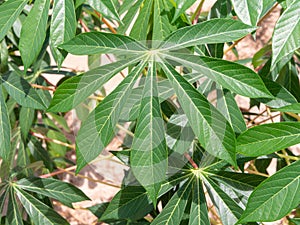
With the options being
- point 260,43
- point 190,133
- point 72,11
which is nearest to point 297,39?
point 190,133

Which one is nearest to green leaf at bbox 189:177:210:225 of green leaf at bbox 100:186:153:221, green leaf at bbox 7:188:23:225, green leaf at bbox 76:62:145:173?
green leaf at bbox 100:186:153:221

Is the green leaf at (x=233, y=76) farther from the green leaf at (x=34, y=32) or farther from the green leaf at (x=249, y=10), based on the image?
the green leaf at (x=34, y=32)

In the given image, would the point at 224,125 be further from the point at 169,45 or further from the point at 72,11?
the point at 72,11

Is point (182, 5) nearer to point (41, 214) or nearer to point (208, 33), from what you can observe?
point (208, 33)

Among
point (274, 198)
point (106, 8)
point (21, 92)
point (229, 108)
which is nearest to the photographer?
point (274, 198)

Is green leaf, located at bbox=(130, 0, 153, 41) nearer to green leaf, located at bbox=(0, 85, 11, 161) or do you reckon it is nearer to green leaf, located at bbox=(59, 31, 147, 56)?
green leaf, located at bbox=(59, 31, 147, 56)

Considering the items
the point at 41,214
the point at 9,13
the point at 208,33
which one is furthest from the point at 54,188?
the point at 208,33

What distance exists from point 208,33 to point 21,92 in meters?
0.50

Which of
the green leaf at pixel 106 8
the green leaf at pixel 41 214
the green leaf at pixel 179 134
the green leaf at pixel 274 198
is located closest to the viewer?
the green leaf at pixel 274 198

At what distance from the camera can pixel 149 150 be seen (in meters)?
0.94

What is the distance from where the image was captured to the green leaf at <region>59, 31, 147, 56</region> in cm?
96

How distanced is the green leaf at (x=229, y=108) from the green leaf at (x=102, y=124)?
0.73 ft

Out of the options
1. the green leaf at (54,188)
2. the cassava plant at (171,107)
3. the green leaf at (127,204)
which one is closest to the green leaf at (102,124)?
the cassava plant at (171,107)

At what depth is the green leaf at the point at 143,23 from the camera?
1.09m
